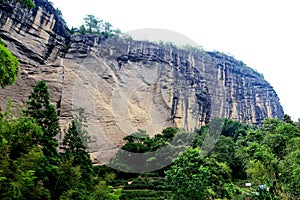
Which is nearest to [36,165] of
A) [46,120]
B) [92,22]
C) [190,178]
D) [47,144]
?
[47,144]

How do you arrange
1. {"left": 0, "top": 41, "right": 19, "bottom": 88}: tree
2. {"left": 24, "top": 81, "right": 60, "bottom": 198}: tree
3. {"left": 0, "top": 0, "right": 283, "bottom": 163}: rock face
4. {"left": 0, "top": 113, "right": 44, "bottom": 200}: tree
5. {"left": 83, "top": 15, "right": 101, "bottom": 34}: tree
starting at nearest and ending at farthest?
{"left": 0, "top": 41, "right": 19, "bottom": 88}: tree → {"left": 0, "top": 113, "right": 44, "bottom": 200}: tree → {"left": 24, "top": 81, "right": 60, "bottom": 198}: tree → {"left": 0, "top": 0, "right": 283, "bottom": 163}: rock face → {"left": 83, "top": 15, "right": 101, "bottom": 34}: tree

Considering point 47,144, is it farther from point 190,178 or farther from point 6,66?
point 6,66

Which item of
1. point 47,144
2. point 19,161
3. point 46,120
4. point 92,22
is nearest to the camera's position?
point 19,161

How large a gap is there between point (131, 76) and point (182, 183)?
12.0 m

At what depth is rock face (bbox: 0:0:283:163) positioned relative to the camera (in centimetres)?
1576

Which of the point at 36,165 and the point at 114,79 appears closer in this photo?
the point at 36,165

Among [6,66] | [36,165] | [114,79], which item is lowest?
[36,165]

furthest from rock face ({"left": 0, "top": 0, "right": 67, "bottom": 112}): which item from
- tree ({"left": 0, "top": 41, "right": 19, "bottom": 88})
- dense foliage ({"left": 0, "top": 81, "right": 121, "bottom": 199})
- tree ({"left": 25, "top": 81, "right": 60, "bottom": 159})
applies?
tree ({"left": 0, "top": 41, "right": 19, "bottom": 88})

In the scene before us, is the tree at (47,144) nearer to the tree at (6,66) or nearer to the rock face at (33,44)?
the tree at (6,66)

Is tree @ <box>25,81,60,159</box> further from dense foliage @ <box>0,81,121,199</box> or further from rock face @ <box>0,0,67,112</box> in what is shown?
rock face @ <box>0,0,67,112</box>

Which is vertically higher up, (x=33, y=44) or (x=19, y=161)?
(x=33, y=44)

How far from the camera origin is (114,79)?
61.2ft

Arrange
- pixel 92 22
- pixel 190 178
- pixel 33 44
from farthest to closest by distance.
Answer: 1. pixel 92 22
2. pixel 33 44
3. pixel 190 178

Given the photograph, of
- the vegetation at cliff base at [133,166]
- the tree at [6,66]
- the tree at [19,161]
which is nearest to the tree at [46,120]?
the vegetation at cliff base at [133,166]
